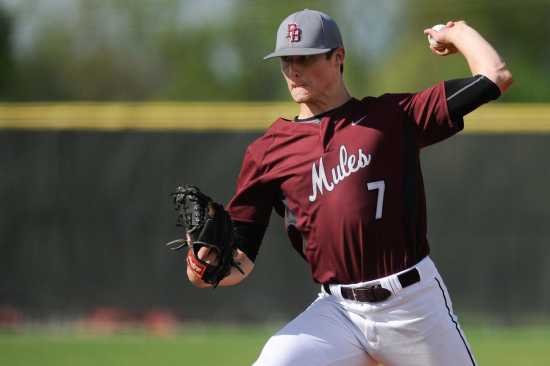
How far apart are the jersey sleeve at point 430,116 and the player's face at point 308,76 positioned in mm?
282

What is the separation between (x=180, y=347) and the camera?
27.3 feet

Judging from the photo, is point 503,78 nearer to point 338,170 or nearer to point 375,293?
point 338,170

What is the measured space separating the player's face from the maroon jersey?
98 millimetres

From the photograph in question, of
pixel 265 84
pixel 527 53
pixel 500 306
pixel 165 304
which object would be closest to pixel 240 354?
pixel 165 304

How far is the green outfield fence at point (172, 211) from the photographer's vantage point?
931 centimetres

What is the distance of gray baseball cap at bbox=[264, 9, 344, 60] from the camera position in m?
3.81

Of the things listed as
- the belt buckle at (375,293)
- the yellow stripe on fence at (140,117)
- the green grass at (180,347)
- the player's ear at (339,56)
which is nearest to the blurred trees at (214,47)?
the yellow stripe on fence at (140,117)

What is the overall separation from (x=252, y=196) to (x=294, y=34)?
625mm

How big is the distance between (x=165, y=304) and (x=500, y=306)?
9.66 feet

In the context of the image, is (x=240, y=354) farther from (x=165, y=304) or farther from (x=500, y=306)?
(x=500, y=306)

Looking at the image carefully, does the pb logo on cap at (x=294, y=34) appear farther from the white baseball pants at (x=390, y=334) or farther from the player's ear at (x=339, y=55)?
the white baseball pants at (x=390, y=334)

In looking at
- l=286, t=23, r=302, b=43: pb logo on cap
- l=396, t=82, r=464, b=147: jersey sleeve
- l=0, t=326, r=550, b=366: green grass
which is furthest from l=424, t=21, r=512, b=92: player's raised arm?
l=0, t=326, r=550, b=366: green grass

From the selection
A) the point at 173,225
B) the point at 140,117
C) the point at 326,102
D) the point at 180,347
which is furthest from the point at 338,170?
the point at 140,117

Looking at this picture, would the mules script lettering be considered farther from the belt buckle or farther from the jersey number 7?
the belt buckle
